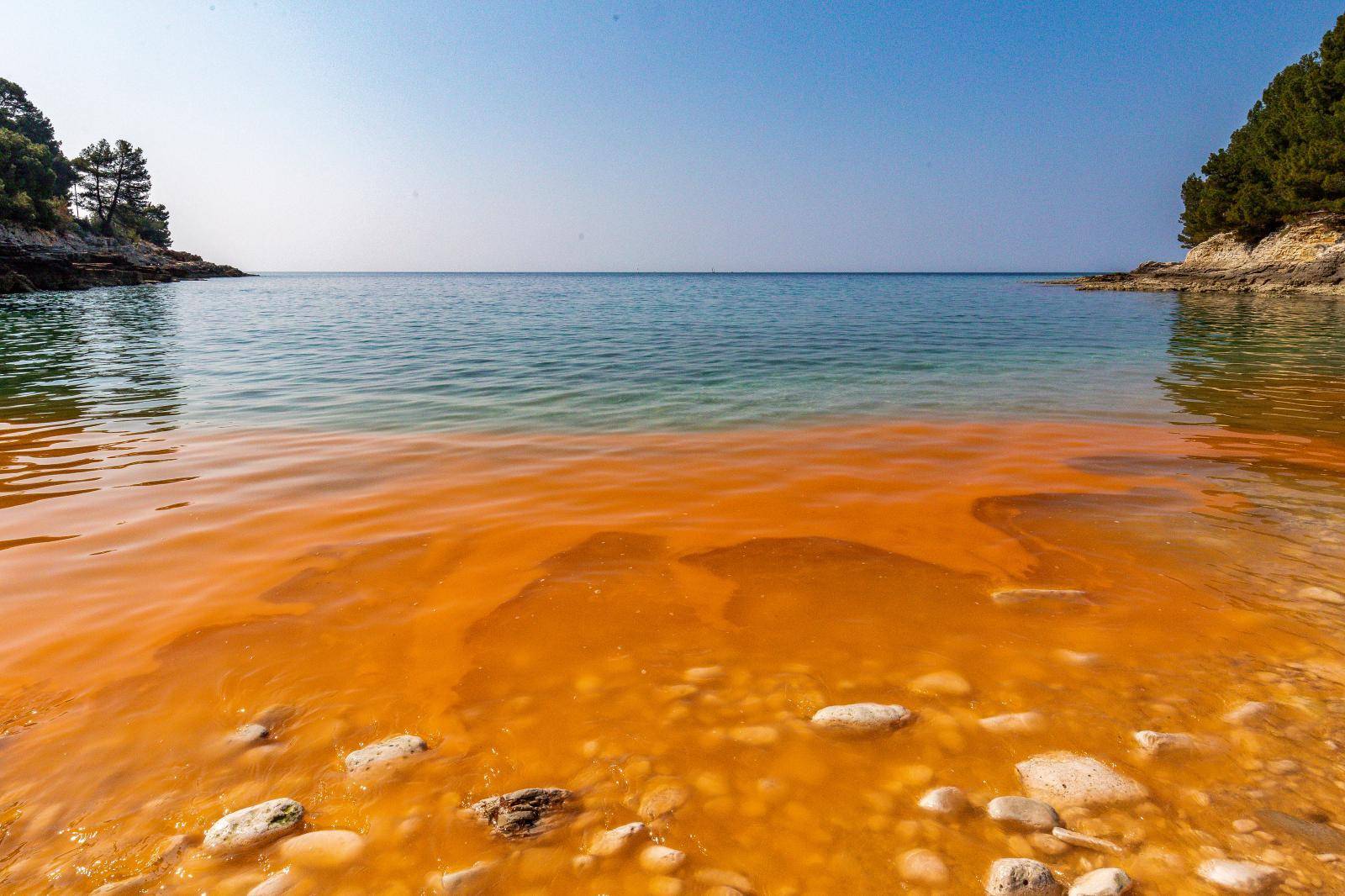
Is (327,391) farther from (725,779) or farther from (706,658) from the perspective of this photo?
(725,779)

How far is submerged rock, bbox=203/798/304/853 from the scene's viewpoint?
1902mm

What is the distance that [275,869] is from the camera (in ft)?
5.97

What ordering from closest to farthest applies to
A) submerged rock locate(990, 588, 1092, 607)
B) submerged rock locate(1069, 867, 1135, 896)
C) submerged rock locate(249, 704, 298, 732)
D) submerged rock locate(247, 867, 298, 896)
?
submerged rock locate(1069, 867, 1135, 896)
submerged rock locate(247, 867, 298, 896)
submerged rock locate(249, 704, 298, 732)
submerged rock locate(990, 588, 1092, 607)

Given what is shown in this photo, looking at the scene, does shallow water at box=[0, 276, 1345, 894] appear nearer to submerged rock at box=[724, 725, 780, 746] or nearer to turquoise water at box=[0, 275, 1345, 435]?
submerged rock at box=[724, 725, 780, 746]

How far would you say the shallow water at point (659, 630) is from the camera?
1.95 meters

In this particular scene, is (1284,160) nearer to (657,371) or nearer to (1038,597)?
(657,371)

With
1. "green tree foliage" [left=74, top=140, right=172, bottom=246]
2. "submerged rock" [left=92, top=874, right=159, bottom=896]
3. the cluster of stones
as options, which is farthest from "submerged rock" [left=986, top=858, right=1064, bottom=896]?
"green tree foliage" [left=74, top=140, right=172, bottom=246]

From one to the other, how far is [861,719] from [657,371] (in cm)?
1119

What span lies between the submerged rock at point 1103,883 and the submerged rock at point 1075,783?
1.01 ft

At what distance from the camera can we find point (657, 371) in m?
13.2

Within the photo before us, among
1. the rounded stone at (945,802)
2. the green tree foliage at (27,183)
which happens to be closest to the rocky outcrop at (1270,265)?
the rounded stone at (945,802)

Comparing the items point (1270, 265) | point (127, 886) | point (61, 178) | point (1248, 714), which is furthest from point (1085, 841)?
point (61, 178)

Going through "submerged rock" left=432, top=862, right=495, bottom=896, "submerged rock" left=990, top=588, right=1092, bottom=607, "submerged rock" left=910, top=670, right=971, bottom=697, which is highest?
"submerged rock" left=990, top=588, right=1092, bottom=607

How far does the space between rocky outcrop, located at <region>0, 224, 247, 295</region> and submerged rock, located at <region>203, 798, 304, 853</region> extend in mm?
53343
